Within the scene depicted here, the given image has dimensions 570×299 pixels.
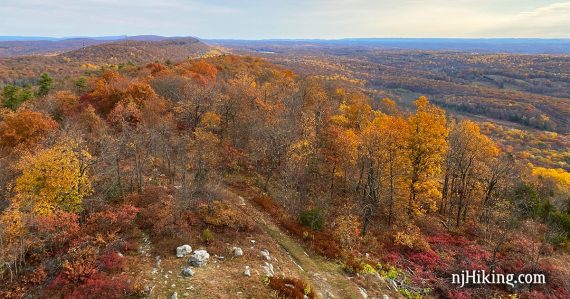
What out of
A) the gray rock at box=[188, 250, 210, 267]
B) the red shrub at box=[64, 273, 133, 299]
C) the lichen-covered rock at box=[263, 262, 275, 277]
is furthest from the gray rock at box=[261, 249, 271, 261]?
the red shrub at box=[64, 273, 133, 299]

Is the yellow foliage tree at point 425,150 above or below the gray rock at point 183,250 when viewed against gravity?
above

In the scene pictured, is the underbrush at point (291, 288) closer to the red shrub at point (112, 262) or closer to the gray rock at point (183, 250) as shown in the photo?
the gray rock at point (183, 250)

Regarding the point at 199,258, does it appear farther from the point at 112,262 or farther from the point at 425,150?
the point at 425,150

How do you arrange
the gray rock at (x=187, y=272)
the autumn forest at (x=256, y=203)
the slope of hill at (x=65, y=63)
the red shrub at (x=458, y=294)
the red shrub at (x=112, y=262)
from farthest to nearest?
the slope of hill at (x=65, y=63), the red shrub at (x=458, y=294), the autumn forest at (x=256, y=203), the red shrub at (x=112, y=262), the gray rock at (x=187, y=272)

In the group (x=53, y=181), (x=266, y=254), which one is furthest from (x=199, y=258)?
(x=53, y=181)

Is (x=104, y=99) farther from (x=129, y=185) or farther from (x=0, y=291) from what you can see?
(x=0, y=291)

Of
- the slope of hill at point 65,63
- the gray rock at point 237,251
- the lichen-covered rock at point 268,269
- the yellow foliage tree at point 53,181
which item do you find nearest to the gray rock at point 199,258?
the gray rock at point 237,251
